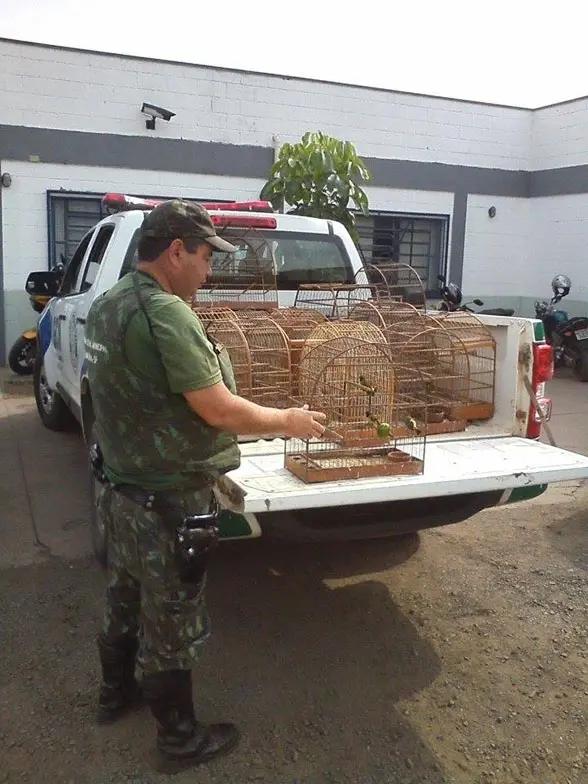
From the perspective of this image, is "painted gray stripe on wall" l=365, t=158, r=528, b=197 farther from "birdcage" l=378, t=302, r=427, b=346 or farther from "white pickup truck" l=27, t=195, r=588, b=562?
"birdcage" l=378, t=302, r=427, b=346

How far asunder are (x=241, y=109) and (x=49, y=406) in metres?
6.37

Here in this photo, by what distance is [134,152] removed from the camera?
36.3 ft

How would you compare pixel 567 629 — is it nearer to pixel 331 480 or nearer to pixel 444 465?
pixel 444 465

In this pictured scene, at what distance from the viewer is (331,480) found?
3.06 meters

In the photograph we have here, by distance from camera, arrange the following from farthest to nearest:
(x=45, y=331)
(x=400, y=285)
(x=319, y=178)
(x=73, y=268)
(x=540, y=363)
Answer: (x=319, y=178) < (x=45, y=331) < (x=400, y=285) < (x=73, y=268) < (x=540, y=363)

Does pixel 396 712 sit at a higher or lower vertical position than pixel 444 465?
lower

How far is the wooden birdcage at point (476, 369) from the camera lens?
402 centimetres

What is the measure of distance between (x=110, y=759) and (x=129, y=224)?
3.04 metres

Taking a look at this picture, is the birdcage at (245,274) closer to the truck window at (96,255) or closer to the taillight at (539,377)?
the truck window at (96,255)

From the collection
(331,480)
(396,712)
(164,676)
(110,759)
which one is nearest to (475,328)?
(331,480)

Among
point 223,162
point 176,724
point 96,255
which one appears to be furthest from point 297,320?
point 223,162

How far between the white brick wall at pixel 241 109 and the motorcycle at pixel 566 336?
292 cm

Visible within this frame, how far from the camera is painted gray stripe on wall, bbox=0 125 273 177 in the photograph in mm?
10594

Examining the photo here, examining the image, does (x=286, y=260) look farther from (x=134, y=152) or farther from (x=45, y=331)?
(x=134, y=152)
